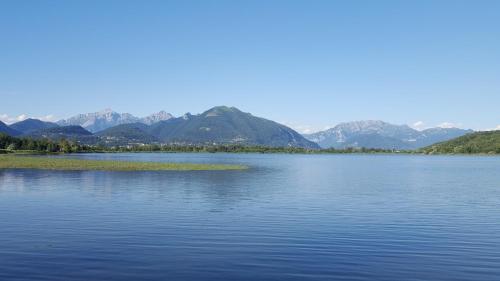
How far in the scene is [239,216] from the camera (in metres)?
46.8

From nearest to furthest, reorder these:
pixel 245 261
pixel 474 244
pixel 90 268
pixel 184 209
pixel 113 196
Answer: pixel 90 268 → pixel 245 261 → pixel 474 244 → pixel 184 209 → pixel 113 196

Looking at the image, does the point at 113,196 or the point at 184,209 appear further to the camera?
the point at 113,196

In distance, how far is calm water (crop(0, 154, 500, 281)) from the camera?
86.2 ft

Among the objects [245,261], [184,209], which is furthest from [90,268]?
[184,209]

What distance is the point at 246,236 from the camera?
36.6 metres

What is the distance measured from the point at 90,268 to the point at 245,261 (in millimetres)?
8544

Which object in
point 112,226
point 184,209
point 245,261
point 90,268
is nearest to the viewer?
point 90,268

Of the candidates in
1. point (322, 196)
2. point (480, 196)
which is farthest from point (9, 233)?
point (480, 196)

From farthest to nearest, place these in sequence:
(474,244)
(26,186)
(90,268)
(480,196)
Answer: (26,186), (480,196), (474,244), (90,268)

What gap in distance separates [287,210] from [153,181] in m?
42.0

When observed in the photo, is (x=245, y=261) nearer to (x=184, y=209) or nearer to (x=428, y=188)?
(x=184, y=209)

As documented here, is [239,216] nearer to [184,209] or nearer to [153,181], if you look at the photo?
[184,209]

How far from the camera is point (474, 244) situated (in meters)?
34.6

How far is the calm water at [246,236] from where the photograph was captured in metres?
26.3
